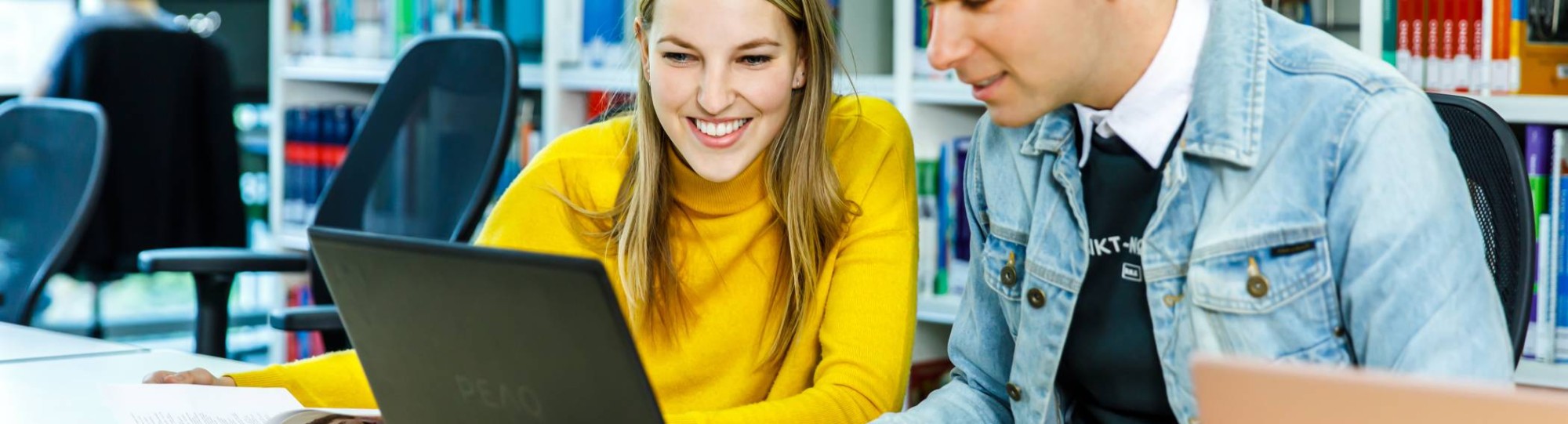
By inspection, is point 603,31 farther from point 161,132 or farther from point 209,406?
point 209,406

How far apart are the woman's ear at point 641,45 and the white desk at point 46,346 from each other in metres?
0.70

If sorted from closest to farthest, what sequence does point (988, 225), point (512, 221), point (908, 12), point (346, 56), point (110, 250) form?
point (988, 225) → point (512, 221) → point (908, 12) → point (346, 56) → point (110, 250)

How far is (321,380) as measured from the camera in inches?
56.5

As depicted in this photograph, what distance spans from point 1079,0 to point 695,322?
653 millimetres

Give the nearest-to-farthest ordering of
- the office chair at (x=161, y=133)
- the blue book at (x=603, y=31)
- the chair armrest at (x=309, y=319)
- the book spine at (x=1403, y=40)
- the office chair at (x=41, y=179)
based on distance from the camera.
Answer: the chair armrest at (x=309, y=319) → the book spine at (x=1403, y=40) → the office chair at (x=41, y=179) → the blue book at (x=603, y=31) → the office chair at (x=161, y=133)

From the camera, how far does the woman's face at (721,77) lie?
4.74 feet

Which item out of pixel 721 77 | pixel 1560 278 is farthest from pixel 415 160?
pixel 1560 278

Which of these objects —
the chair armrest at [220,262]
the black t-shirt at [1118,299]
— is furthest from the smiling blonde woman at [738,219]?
the chair armrest at [220,262]

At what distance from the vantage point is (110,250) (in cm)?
390

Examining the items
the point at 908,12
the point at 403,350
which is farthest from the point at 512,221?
the point at 908,12

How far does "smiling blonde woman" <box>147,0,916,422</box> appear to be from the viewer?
4.75 ft

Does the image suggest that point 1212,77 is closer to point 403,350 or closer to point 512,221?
point 403,350

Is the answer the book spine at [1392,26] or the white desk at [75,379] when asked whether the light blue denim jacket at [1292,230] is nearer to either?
the white desk at [75,379]

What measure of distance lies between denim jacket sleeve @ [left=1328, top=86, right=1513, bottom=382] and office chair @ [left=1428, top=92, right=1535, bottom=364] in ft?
0.61
